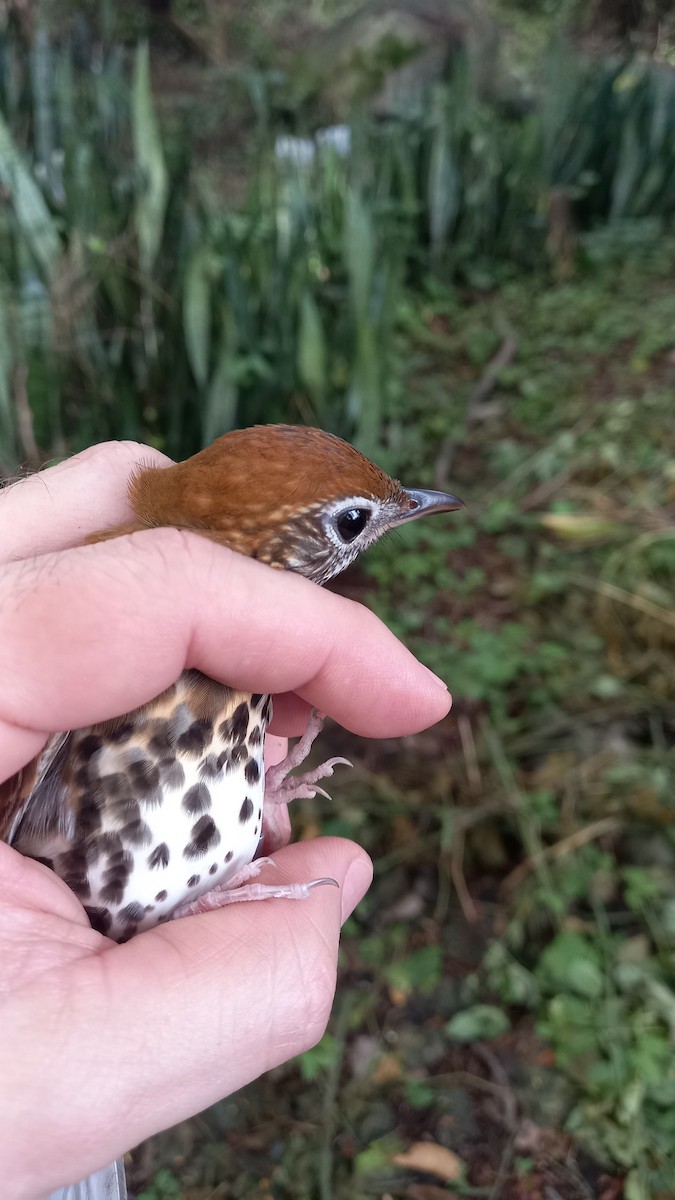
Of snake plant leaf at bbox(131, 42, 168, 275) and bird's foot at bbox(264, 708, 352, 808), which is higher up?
snake plant leaf at bbox(131, 42, 168, 275)

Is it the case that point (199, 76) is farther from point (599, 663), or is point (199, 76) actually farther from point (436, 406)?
point (599, 663)

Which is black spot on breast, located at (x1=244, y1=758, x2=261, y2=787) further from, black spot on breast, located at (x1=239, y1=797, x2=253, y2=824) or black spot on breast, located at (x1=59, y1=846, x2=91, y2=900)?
black spot on breast, located at (x1=59, y1=846, x2=91, y2=900)

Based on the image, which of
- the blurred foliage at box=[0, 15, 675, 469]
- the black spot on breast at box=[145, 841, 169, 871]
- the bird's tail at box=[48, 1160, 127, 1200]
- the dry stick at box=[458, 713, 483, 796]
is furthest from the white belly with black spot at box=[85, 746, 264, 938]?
the blurred foliage at box=[0, 15, 675, 469]

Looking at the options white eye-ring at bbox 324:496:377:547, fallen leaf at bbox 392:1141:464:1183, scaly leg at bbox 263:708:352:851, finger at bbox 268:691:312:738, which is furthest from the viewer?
fallen leaf at bbox 392:1141:464:1183

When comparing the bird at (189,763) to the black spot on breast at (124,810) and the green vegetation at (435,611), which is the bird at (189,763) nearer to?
the black spot on breast at (124,810)

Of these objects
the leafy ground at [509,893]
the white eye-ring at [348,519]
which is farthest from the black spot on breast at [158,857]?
the leafy ground at [509,893]

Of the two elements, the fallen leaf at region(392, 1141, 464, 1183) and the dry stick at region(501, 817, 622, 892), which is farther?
the dry stick at region(501, 817, 622, 892)
